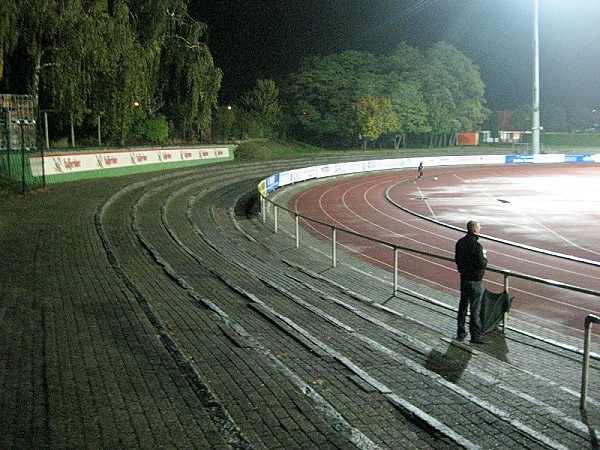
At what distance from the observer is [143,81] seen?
28.4 metres

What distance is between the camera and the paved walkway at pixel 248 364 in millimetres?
5152

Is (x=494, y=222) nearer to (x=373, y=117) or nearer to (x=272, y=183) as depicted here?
(x=272, y=183)

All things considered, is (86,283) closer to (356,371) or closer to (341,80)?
(356,371)

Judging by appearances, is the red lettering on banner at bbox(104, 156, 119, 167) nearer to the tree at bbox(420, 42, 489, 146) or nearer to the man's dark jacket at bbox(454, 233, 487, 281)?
the man's dark jacket at bbox(454, 233, 487, 281)

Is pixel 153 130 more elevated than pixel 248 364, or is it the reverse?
pixel 153 130

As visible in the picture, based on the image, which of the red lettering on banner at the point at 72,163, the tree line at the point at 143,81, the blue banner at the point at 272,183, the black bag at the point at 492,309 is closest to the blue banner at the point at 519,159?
the tree line at the point at 143,81

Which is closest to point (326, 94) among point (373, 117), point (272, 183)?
point (373, 117)

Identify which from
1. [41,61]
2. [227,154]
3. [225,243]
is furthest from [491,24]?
[225,243]

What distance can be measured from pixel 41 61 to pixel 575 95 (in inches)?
4523

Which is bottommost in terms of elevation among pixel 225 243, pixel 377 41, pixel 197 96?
pixel 225 243

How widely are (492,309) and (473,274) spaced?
63 centimetres

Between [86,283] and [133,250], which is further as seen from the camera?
[133,250]

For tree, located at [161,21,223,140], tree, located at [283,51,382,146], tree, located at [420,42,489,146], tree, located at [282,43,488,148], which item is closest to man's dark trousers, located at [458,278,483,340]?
tree, located at [161,21,223,140]

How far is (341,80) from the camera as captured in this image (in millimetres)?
71812
